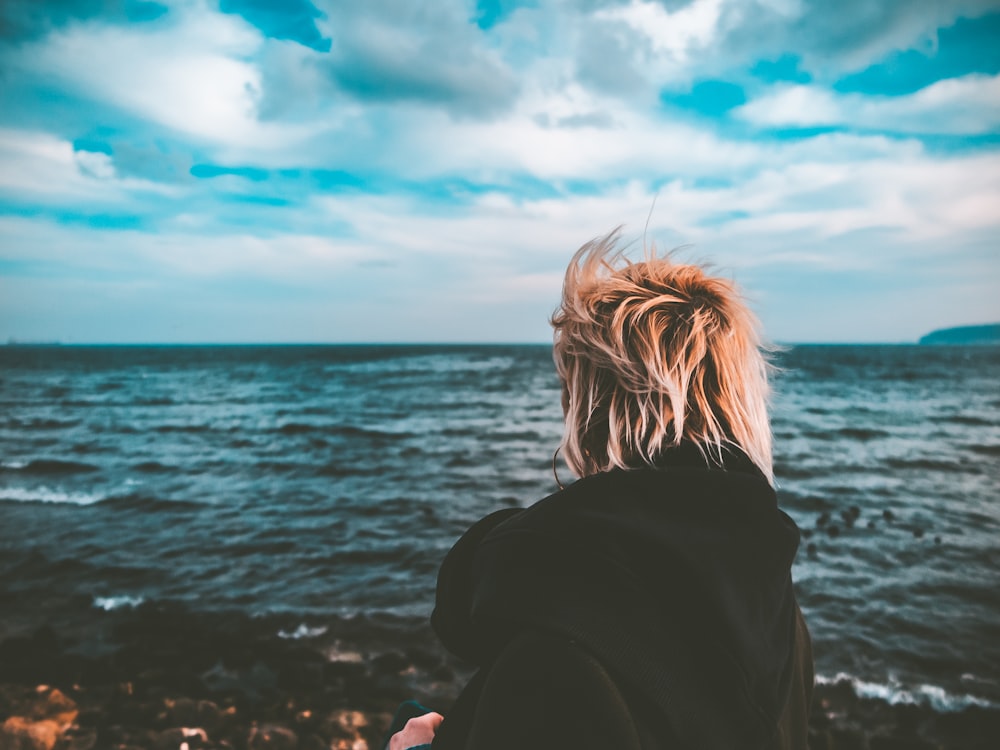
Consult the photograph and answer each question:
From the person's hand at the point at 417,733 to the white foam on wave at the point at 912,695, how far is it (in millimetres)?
5443

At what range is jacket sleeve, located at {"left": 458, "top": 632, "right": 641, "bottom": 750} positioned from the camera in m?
1.00

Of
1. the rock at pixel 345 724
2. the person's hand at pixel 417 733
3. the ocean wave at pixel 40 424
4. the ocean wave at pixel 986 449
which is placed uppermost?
the person's hand at pixel 417 733

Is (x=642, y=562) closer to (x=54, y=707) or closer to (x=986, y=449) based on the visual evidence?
(x=54, y=707)

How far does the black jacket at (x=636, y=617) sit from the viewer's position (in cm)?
102

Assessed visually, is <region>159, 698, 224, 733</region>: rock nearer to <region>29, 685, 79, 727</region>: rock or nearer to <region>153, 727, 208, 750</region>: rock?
<region>153, 727, 208, 750</region>: rock

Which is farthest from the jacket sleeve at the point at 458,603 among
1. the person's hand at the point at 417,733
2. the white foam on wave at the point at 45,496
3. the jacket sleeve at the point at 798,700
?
the white foam on wave at the point at 45,496

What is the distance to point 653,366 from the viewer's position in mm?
1452

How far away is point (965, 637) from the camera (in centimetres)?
647

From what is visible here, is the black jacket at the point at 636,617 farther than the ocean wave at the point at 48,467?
No

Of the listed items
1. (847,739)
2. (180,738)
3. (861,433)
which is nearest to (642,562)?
(180,738)

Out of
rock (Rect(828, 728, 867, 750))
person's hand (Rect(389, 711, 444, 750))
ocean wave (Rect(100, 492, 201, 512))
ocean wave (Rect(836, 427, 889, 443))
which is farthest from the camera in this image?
ocean wave (Rect(836, 427, 889, 443))

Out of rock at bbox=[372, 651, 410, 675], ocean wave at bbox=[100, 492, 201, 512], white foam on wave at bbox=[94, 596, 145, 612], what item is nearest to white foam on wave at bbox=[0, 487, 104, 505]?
ocean wave at bbox=[100, 492, 201, 512]

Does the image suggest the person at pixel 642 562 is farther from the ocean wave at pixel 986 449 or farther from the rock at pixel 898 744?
the ocean wave at pixel 986 449

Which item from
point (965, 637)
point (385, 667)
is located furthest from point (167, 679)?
point (965, 637)
